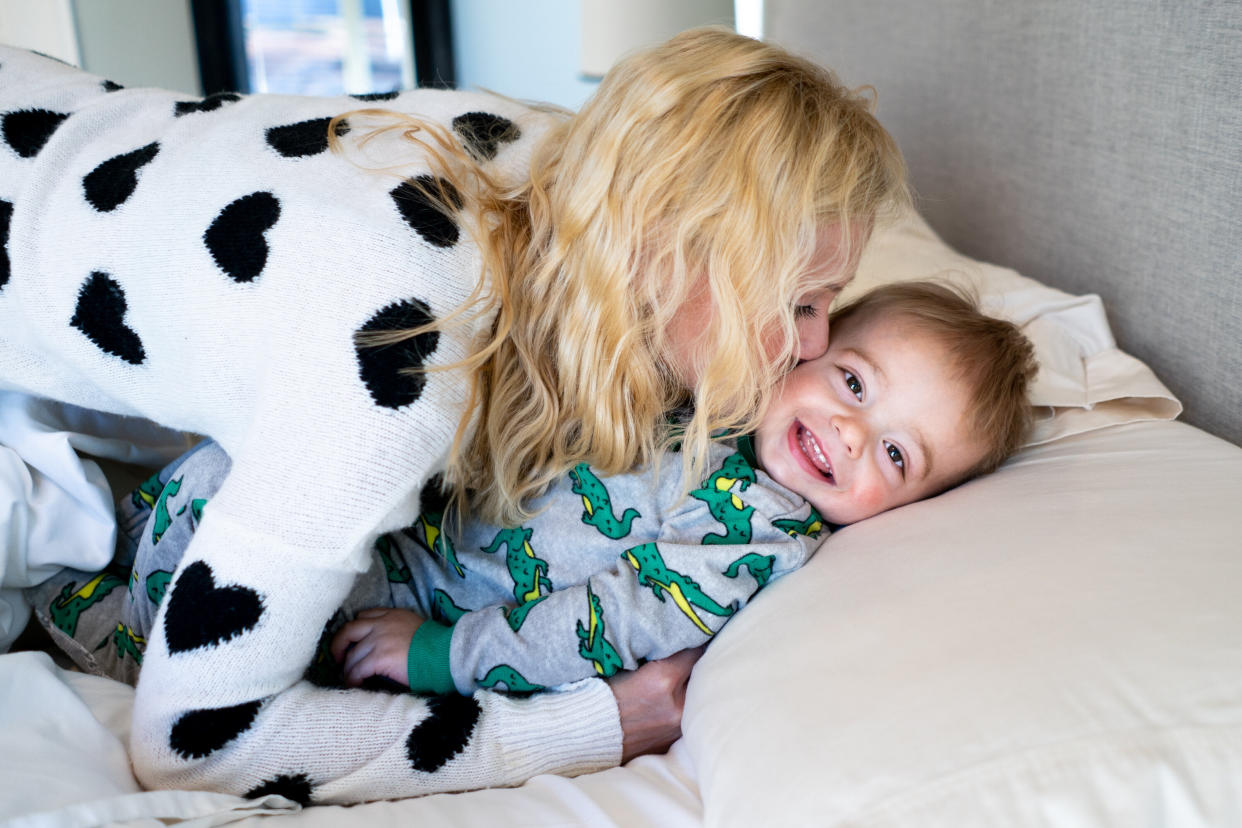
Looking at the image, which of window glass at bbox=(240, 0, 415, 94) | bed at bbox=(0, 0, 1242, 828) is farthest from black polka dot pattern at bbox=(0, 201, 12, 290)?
window glass at bbox=(240, 0, 415, 94)

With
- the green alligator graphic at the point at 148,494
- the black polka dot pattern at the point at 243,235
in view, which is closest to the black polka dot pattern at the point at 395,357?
the black polka dot pattern at the point at 243,235

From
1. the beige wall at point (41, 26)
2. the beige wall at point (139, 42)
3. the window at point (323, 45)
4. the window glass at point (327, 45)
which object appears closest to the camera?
the beige wall at point (41, 26)

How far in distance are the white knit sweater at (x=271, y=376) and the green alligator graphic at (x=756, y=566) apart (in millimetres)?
165

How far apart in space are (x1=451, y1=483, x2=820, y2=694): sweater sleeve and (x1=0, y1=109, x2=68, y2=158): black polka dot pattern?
65 centimetres

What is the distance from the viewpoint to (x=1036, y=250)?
133 centimetres

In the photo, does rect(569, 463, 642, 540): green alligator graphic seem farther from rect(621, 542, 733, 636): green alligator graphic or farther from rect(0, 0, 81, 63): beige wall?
rect(0, 0, 81, 63): beige wall

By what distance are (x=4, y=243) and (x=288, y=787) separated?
589mm

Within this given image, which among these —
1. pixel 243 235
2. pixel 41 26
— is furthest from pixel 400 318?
pixel 41 26

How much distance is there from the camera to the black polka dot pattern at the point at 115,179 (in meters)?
0.89

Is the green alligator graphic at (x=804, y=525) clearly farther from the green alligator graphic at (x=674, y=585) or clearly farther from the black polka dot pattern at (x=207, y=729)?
the black polka dot pattern at (x=207, y=729)

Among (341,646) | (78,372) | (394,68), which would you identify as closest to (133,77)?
(394,68)

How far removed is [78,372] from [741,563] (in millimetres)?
687

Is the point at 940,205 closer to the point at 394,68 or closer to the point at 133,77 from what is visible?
the point at 133,77

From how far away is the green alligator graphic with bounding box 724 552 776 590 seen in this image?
33.4 inches
